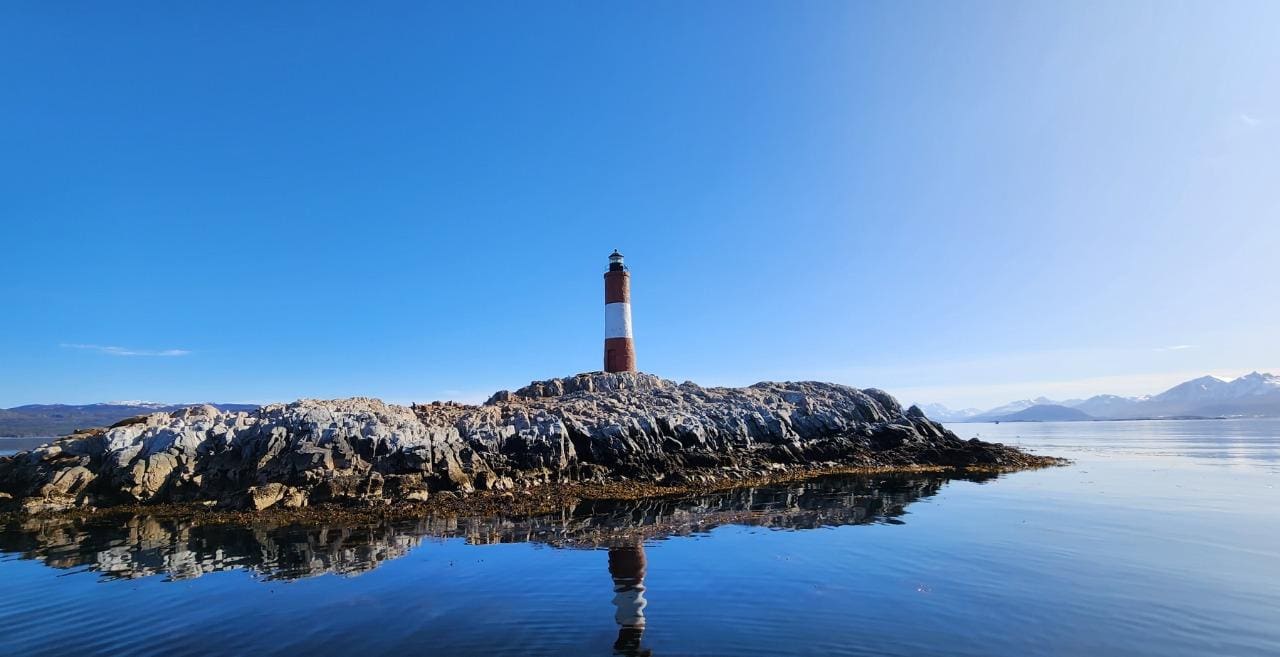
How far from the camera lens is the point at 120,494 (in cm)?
2594

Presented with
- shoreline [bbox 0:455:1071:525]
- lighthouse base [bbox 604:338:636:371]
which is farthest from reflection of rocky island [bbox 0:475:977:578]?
lighthouse base [bbox 604:338:636:371]

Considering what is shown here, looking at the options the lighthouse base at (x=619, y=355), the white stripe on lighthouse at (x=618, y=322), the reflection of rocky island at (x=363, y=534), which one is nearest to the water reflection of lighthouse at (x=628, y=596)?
the reflection of rocky island at (x=363, y=534)

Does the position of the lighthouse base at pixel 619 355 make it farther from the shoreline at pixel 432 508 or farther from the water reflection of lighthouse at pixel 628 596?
the water reflection of lighthouse at pixel 628 596

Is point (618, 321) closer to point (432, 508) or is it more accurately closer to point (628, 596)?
point (432, 508)

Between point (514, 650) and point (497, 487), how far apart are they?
62.5ft

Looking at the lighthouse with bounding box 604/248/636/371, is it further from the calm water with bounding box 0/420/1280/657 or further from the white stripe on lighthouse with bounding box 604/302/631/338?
the calm water with bounding box 0/420/1280/657

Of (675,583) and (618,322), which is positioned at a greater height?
(618,322)

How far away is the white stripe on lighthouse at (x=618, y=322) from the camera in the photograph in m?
51.9

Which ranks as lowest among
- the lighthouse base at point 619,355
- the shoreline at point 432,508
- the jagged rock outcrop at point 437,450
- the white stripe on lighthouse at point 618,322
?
the shoreline at point 432,508

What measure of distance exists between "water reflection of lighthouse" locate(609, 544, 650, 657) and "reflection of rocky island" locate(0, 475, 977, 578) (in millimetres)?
47

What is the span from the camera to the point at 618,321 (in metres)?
52.1

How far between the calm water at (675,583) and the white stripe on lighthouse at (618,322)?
27.9m

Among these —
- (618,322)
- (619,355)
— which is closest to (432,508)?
(619,355)

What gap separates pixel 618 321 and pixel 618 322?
9cm
